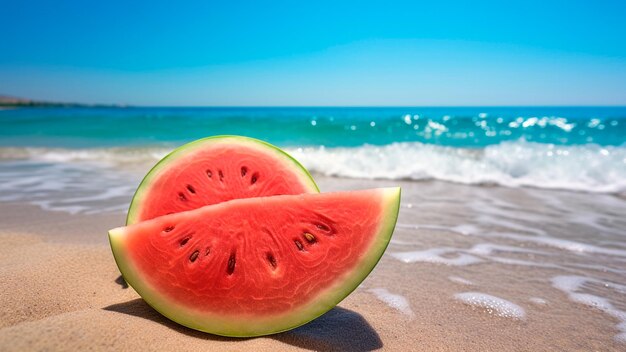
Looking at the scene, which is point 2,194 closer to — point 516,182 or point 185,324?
point 185,324

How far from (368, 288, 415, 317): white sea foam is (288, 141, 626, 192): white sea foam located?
4314mm

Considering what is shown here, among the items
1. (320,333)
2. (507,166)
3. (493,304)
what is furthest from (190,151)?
(507,166)

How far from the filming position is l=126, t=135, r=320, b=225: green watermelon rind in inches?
57.1

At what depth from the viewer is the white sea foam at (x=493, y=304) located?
1827 millimetres

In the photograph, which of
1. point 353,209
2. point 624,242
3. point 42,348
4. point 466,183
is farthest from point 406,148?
point 42,348

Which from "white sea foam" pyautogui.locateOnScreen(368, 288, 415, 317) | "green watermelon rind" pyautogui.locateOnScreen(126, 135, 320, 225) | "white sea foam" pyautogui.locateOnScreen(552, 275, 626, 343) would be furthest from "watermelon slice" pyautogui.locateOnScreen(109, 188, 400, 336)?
"white sea foam" pyautogui.locateOnScreen(552, 275, 626, 343)

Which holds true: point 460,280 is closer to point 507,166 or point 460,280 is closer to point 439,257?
point 439,257

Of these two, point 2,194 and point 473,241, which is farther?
point 2,194

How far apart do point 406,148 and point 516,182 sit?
2.92 meters

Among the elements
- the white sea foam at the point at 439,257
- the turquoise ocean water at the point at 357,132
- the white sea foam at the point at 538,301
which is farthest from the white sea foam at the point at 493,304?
the turquoise ocean water at the point at 357,132

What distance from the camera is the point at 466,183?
5.83m

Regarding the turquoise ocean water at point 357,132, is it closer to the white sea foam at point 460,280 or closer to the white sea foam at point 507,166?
the white sea foam at point 507,166

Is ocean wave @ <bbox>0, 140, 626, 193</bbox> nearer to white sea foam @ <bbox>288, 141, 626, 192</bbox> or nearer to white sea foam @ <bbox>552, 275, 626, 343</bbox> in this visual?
white sea foam @ <bbox>288, 141, 626, 192</bbox>

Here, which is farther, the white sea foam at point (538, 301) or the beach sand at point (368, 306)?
the white sea foam at point (538, 301)
